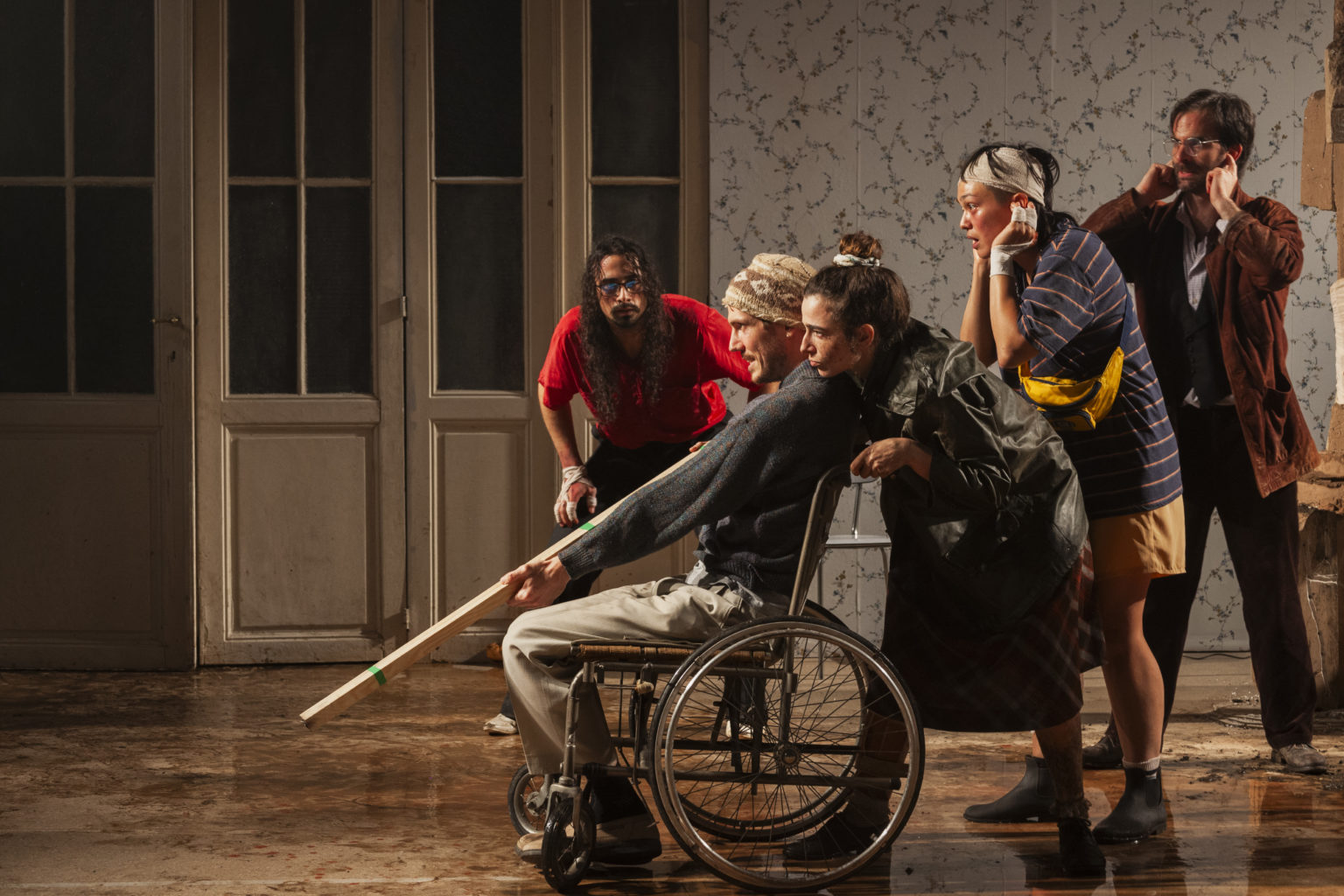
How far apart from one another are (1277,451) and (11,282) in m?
3.93

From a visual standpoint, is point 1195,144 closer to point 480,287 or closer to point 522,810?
point 480,287

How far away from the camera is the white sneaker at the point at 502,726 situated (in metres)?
3.67

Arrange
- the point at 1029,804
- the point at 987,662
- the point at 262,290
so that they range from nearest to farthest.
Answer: the point at 987,662 < the point at 1029,804 < the point at 262,290

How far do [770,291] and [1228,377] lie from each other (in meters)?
1.51

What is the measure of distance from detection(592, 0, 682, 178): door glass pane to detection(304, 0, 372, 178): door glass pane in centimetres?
78

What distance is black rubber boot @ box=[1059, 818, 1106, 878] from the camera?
254 centimetres

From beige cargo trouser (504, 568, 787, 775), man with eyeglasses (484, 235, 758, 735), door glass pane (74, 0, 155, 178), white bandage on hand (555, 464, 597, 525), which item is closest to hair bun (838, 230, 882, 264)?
beige cargo trouser (504, 568, 787, 775)

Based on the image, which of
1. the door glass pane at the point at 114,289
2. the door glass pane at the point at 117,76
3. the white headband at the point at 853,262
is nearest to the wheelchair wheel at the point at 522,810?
the white headband at the point at 853,262

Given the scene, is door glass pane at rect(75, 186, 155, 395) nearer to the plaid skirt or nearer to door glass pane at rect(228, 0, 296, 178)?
door glass pane at rect(228, 0, 296, 178)

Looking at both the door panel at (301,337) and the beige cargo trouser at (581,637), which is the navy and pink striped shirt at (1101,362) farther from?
the door panel at (301,337)

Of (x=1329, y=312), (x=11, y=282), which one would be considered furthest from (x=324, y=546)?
(x=1329, y=312)

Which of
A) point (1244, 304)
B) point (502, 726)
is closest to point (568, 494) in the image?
point (502, 726)

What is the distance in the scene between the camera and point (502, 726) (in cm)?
367

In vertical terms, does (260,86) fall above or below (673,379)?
above
